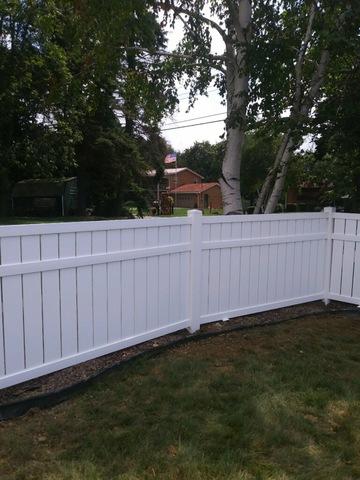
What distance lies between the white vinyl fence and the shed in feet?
81.8

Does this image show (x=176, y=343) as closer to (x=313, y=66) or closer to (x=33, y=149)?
(x=313, y=66)

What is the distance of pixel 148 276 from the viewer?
4.05 m

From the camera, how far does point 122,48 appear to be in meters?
6.23

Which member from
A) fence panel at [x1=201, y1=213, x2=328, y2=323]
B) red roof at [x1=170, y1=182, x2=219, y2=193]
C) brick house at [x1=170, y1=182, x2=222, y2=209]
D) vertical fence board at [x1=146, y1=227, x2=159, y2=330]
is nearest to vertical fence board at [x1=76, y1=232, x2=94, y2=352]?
vertical fence board at [x1=146, y1=227, x2=159, y2=330]

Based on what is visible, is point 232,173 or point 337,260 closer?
point 337,260

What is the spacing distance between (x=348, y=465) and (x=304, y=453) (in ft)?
0.78

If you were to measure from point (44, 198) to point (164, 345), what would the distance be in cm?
2768

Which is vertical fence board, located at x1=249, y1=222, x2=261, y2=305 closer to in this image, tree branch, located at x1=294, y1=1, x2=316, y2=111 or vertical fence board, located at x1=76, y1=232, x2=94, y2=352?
tree branch, located at x1=294, y1=1, x2=316, y2=111

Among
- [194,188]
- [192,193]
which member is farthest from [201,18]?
[194,188]

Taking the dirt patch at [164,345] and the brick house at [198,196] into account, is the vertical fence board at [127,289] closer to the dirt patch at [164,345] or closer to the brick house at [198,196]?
the dirt patch at [164,345]

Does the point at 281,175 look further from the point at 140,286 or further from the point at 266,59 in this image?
the point at 140,286

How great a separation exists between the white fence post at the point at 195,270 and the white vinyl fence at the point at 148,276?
10 mm

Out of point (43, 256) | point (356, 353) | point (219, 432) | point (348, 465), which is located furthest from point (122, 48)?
point (348, 465)

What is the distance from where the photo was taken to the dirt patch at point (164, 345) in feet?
10.5
